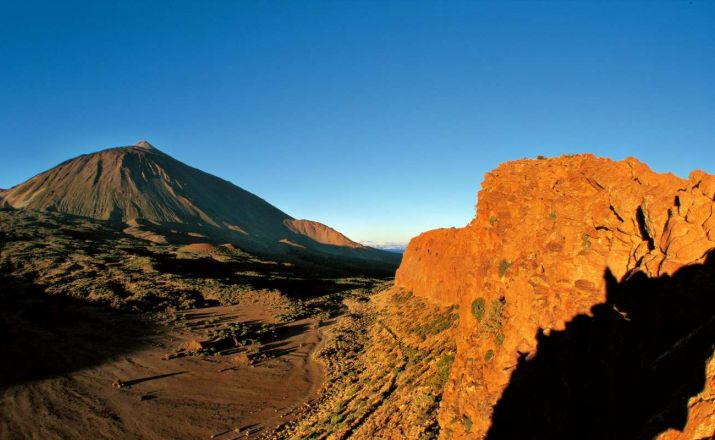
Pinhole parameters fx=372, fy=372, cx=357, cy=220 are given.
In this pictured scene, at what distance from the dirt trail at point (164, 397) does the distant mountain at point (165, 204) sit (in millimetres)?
75789

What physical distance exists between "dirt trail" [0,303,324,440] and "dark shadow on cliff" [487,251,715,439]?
14.8 metres

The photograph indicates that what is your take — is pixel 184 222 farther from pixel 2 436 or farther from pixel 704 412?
pixel 704 412

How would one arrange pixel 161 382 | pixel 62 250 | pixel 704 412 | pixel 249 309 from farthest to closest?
pixel 62 250
pixel 249 309
pixel 161 382
pixel 704 412

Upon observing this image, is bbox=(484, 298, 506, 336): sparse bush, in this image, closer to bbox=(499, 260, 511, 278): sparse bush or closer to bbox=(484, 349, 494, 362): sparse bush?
bbox=(484, 349, 494, 362): sparse bush

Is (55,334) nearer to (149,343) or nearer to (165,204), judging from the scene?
(149,343)

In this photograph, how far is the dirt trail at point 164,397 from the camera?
19359mm

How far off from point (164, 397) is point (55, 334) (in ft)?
59.7

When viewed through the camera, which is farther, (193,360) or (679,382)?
(193,360)

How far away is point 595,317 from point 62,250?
80.4m

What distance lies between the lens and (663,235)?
25.7ft

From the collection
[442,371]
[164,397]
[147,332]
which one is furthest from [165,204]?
[442,371]

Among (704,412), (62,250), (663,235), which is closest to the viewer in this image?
(704,412)

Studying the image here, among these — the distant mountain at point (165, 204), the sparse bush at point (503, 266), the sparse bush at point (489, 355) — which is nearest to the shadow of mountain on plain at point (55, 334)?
the sparse bush at point (489, 355)

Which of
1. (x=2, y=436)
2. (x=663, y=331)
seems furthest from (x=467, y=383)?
(x=2, y=436)
